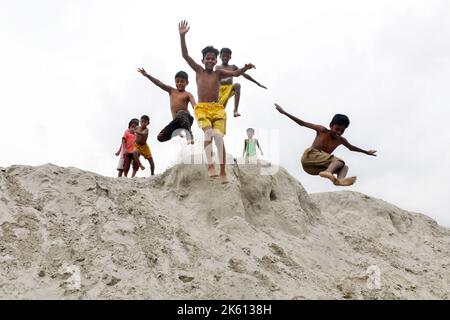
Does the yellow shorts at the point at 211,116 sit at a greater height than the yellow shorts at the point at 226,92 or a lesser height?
lesser

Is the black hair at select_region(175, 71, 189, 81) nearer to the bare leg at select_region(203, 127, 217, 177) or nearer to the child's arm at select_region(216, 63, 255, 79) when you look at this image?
the child's arm at select_region(216, 63, 255, 79)

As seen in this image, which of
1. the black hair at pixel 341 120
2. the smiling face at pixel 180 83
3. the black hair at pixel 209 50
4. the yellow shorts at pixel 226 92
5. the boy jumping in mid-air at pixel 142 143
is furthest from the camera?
the boy jumping in mid-air at pixel 142 143

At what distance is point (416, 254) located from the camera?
8.34m

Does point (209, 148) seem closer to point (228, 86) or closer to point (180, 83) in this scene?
point (180, 83)

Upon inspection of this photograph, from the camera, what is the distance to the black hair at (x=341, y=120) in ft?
22.8

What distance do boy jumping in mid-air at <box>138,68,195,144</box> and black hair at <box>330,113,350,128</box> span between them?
186 centimetres

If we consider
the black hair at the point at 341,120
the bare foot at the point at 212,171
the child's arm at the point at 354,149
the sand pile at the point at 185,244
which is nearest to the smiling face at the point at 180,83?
the sand pile at the point at 185,244

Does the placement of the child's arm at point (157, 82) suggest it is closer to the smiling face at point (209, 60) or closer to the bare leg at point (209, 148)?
the smiling face at point (209, 60)

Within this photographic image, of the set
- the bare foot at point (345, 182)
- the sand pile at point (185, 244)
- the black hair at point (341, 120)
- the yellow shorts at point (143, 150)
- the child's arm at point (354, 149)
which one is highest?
the yellow shorts at point (143, 150)

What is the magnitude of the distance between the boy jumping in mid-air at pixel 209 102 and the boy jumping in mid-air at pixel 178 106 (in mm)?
749

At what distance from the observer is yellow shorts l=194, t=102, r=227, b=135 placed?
632 centimetres
